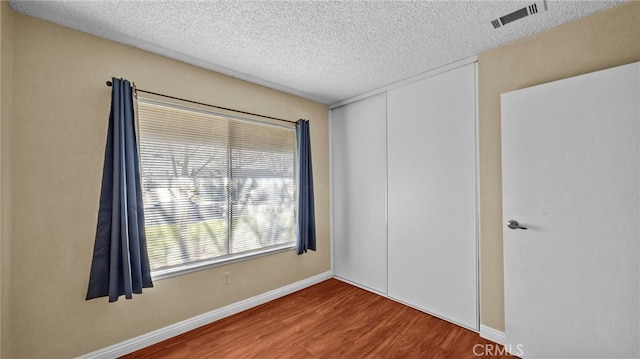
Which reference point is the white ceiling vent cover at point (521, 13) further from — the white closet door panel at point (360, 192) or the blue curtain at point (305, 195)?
the blue curtain at point (305, 195)

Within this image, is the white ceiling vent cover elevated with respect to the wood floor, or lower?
elevated

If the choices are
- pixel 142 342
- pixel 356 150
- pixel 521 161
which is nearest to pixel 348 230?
pixel 356 150

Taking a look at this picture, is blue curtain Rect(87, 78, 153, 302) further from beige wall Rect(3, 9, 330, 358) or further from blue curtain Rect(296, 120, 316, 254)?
blue curtain Rect(296, 120, 316, 254)

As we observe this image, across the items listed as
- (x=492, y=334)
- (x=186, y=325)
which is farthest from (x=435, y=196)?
(x=186, y=325)

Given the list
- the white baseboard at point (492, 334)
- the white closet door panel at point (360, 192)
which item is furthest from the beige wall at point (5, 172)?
the white baseboard at point (492, 334)

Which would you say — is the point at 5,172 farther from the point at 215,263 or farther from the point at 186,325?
the point at 186,325

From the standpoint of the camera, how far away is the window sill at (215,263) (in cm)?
212

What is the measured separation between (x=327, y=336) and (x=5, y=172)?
8.36 feet

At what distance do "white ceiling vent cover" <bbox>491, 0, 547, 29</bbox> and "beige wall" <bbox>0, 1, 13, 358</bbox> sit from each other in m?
3.18

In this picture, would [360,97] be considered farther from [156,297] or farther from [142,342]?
[142,342]

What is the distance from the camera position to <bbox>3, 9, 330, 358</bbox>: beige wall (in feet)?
5.27

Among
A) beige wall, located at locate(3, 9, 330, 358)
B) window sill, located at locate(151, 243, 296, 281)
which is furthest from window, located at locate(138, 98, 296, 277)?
beige wall, located at locate(3, 9, 330, 358)

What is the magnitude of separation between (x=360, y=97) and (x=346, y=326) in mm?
2642

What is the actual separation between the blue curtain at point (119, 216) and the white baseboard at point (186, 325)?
445 mm
